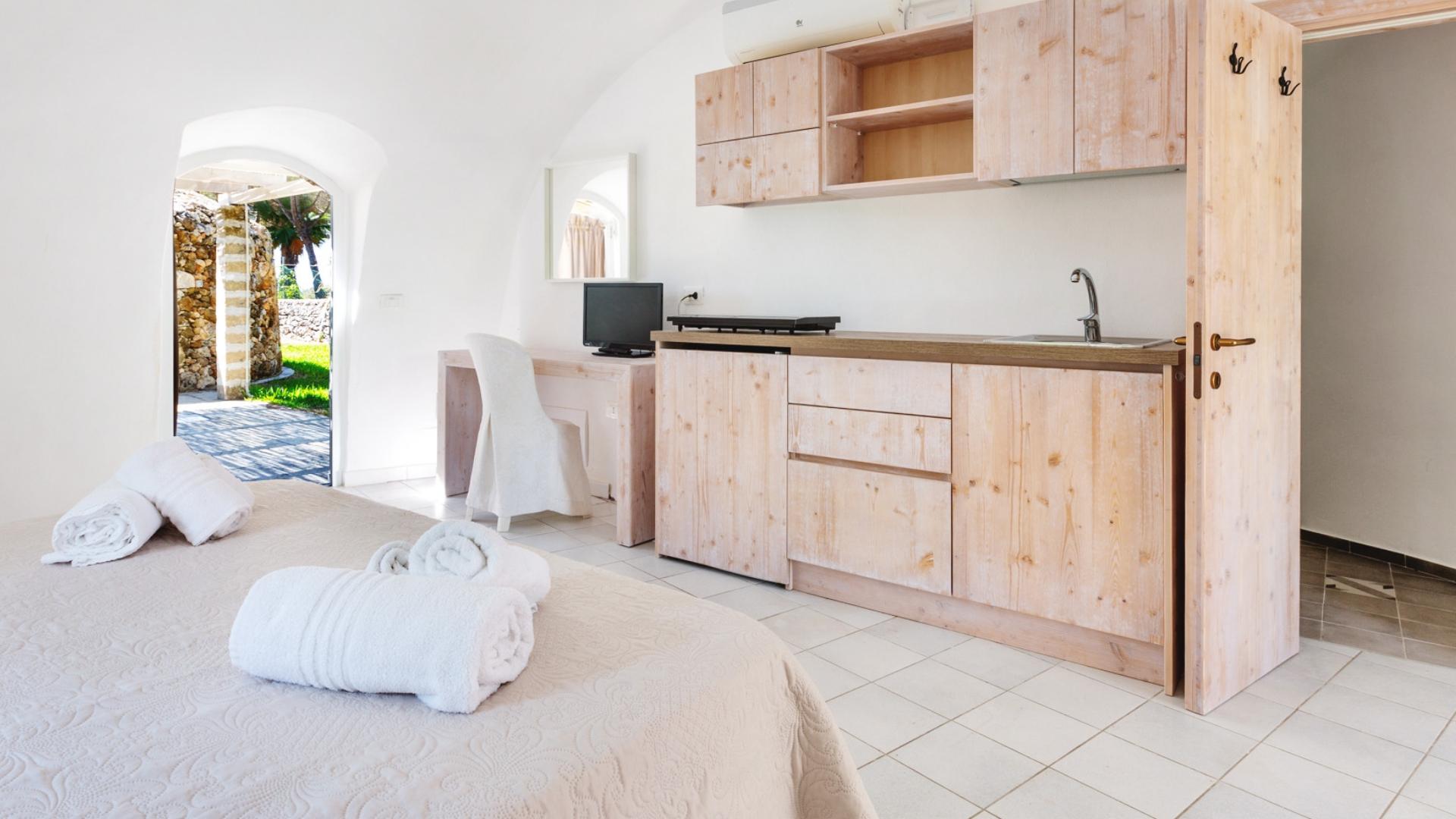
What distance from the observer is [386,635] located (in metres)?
1.12

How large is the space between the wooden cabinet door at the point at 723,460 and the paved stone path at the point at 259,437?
2554 mm

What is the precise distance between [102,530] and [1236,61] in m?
2.78

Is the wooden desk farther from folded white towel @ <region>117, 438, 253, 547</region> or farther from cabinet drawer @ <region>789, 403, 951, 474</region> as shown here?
folded white towel @ <region>117, 438, 253, 547</region>

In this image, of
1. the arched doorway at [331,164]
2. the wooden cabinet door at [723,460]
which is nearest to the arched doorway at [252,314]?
the arched doorway at [331,164]

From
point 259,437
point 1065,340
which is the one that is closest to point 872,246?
point 1065,340

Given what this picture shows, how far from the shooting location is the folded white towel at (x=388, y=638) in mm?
1095

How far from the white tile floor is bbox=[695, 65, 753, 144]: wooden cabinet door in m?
1.97

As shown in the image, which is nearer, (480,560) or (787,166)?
(480,560)

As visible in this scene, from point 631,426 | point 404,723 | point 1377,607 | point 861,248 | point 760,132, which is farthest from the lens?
point 631,426

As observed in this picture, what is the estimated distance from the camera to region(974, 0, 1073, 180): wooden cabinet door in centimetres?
281

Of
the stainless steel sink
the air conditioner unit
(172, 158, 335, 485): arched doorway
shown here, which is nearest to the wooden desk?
the air conditioner unit

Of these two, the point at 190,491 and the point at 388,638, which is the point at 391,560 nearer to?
the point at 388,638

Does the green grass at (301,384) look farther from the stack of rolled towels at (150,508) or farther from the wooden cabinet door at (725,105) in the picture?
the stack of rolled towels at (150,508)

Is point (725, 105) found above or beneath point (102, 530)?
above
